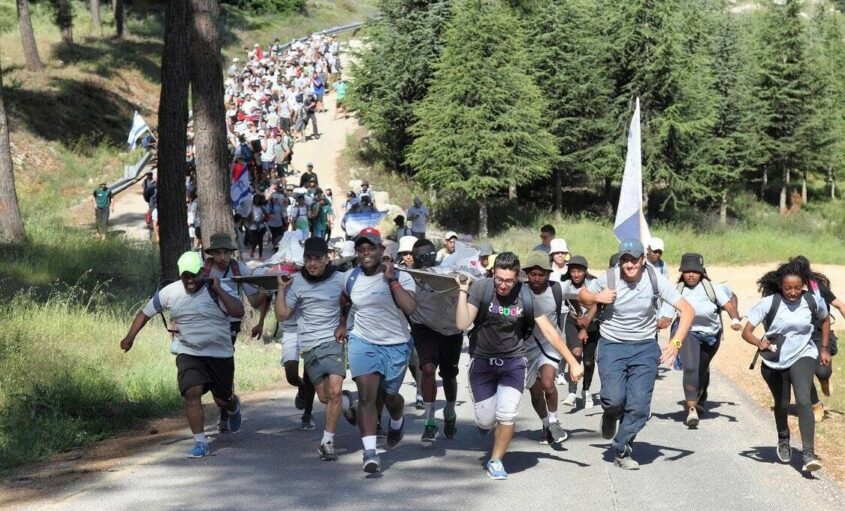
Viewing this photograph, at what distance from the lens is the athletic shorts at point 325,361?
9.52 m

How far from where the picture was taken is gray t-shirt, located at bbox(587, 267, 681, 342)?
9.61 meters

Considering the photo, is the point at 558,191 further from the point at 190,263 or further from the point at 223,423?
the point at 190,263

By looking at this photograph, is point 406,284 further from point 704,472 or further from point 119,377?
point 119,377

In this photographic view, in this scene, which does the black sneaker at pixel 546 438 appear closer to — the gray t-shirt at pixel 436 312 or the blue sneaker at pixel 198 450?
the gray t-shirt at pixel 436 312

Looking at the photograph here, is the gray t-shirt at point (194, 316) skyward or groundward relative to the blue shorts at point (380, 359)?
skyward

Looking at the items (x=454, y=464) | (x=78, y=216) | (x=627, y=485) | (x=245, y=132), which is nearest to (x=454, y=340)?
(x=454, y=464)

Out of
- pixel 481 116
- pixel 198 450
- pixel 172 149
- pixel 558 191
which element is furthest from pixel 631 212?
pixel 558 191

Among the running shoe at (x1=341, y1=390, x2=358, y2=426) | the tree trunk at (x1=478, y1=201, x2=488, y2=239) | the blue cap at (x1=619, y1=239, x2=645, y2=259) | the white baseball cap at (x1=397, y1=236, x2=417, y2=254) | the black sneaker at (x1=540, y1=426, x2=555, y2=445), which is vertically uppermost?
the blue cap at (x1=619, y1=239, x2=645, y2=259)

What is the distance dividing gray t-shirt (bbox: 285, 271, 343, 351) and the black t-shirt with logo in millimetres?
1228

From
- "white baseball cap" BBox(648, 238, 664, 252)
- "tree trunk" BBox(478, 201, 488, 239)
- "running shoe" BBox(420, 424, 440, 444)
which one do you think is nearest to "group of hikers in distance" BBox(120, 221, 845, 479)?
"running shoe" BBox(420, 424, 440, 444)

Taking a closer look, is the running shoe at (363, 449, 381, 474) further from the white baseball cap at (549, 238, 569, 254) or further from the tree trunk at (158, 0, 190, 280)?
the tree trunk at (158, 0, 190, 280)

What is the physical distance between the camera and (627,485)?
9062mm

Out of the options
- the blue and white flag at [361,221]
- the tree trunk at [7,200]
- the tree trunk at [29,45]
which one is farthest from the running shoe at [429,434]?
the tree trunk at [29,45]

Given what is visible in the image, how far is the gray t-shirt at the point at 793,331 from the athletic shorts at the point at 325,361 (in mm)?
3596
